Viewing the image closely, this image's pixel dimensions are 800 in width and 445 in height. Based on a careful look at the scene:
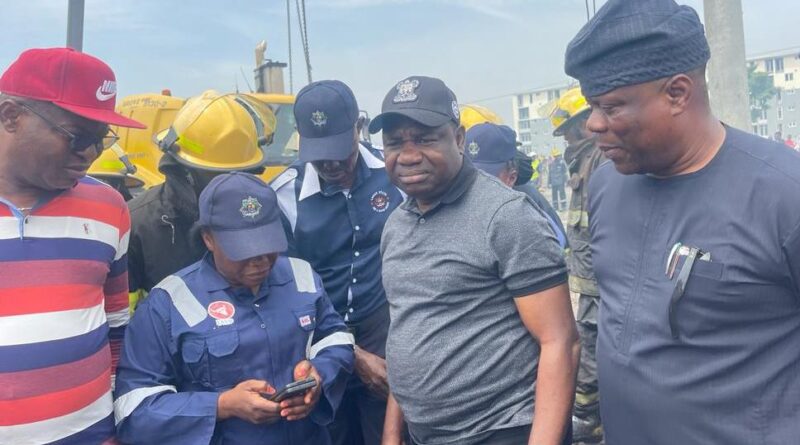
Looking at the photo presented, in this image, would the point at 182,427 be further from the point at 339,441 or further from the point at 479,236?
the point at 479,236

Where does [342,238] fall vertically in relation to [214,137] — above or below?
below

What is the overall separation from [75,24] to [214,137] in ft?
8.59

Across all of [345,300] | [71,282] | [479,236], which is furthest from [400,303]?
[71,282]

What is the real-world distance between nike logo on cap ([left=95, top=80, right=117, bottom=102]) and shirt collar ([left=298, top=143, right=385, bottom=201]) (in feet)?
3.24

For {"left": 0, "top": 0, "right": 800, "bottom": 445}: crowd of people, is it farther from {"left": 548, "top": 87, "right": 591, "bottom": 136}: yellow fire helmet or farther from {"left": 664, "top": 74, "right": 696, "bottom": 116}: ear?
{"left": 548, "top": 87, "right": 591, "bottom": 136}: yellow fire helmet

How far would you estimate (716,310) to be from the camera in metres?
1.67

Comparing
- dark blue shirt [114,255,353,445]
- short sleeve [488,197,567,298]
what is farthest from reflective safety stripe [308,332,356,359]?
short sleeve [488,197,567,298]

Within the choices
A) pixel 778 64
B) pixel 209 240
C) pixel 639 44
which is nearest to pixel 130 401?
pixel 209 240

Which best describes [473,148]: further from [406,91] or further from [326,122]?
[406,91]

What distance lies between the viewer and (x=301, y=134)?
3150 mm

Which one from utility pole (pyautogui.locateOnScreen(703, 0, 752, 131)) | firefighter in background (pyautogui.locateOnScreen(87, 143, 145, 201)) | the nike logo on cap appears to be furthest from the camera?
utility pole (pyautogui.locateOnScreen(703, 0, 752, 131))

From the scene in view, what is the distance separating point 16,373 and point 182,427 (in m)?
0.57

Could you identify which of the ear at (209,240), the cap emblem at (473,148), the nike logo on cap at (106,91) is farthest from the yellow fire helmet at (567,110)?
the nike logo on cap at (106,91)

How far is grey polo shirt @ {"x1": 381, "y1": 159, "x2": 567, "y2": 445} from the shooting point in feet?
6.98
